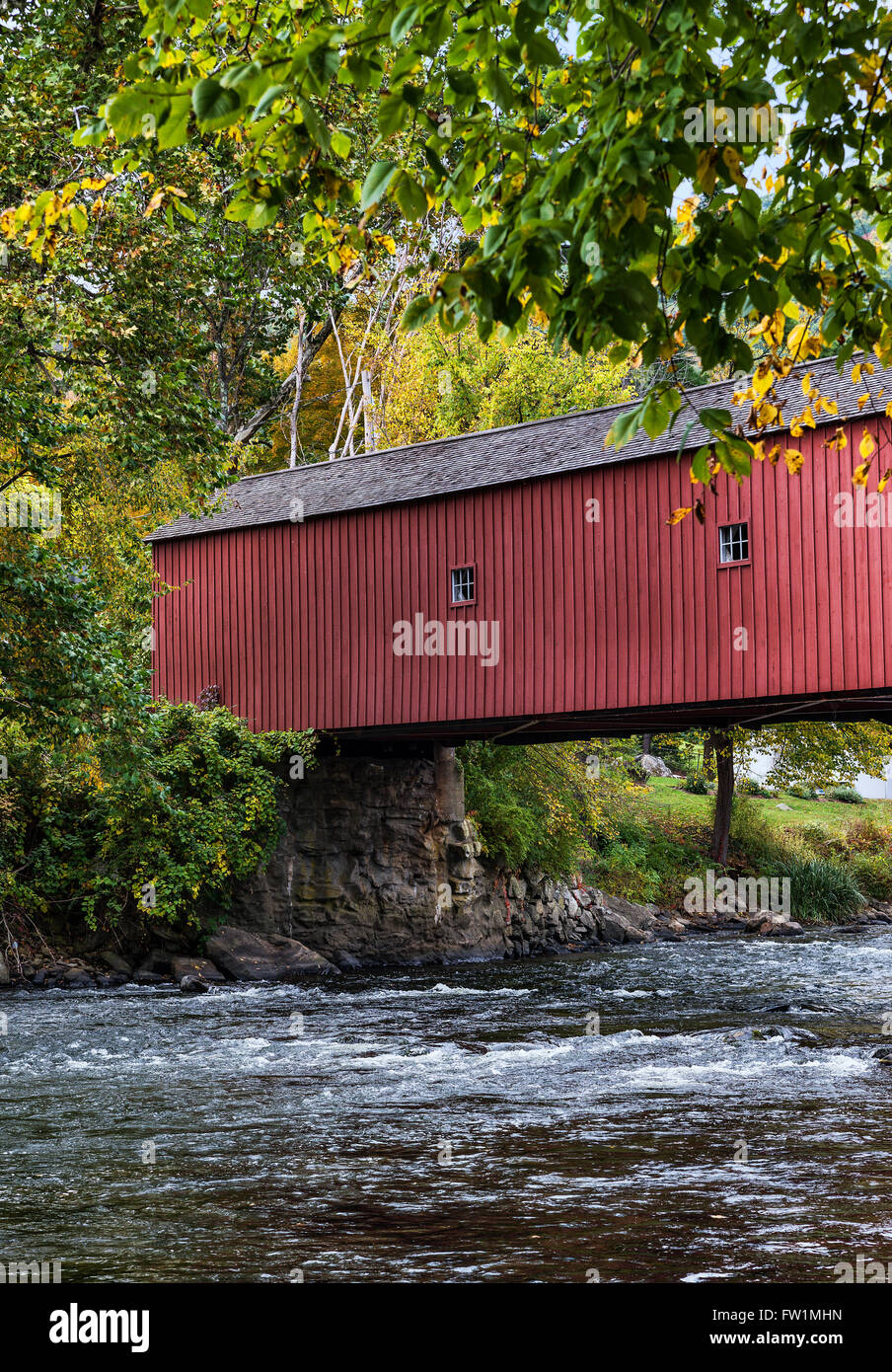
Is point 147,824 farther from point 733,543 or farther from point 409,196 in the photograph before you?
point 409,196

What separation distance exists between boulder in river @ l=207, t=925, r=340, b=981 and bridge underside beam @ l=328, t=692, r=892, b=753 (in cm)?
290

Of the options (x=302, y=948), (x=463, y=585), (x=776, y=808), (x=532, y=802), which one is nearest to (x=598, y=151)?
(x=463, y=585)

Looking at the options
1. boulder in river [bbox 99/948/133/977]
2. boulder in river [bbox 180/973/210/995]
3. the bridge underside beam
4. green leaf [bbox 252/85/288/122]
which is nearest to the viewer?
green leaf [bbox 252/85/288/122]

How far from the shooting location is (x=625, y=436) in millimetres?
2701

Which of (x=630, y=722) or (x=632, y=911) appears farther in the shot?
(x=632, y=911)

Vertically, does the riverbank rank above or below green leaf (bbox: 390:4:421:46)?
below

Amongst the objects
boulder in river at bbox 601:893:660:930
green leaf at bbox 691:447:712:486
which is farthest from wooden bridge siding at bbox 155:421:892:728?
green leaf at bbox 691:447:712:486

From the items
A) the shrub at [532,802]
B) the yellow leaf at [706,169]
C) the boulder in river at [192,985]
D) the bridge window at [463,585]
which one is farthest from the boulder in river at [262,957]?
the yellow leaf at [706,169]

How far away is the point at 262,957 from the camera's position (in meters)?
15.8

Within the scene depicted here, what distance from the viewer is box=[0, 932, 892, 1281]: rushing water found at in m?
4.38

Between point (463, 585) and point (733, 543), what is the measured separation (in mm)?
3702

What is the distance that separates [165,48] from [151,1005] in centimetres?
1093

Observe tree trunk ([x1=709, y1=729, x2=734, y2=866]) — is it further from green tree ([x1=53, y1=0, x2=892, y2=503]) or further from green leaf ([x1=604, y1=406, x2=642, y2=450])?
green leaf ([x1=604, y1=406, x2=642, y2=450])
